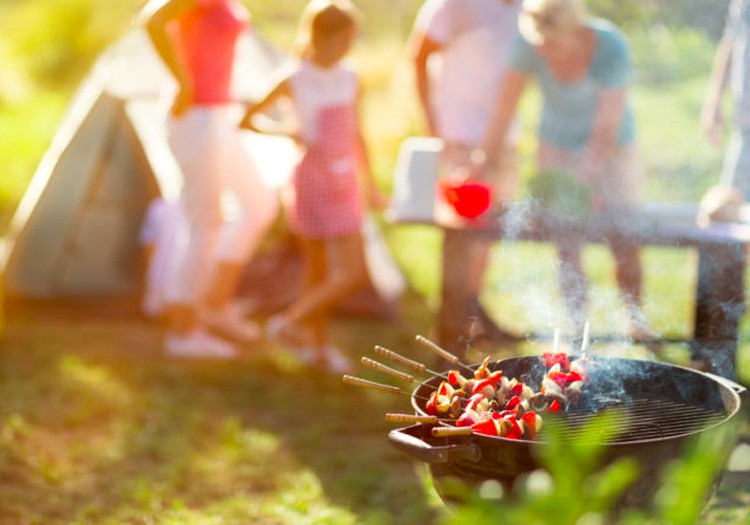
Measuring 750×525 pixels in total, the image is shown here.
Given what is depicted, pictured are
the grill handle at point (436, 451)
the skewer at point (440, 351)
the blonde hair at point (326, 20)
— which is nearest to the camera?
the grill handle at point (436, 451)

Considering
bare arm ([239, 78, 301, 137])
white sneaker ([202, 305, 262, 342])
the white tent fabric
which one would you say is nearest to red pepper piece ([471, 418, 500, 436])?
bare arm ([239, 78, 301, 137])

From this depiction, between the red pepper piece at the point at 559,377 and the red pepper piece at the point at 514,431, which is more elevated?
the red pepper piece at the point at 559,377

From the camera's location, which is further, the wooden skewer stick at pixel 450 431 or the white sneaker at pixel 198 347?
the white sneaker at pixel 198 347

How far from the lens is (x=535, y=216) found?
4770 mm

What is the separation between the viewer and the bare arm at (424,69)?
17.5 ft

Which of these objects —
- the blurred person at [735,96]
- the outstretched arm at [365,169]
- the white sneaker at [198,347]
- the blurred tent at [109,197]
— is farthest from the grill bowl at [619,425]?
the blurred tent at [109,197]

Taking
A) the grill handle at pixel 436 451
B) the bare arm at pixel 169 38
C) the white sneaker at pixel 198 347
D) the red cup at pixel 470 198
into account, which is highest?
the bare arm at pixel 169 38

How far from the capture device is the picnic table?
4.64 meters

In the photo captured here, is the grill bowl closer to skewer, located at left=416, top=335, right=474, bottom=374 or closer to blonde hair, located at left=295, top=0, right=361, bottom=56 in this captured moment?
skewer, located at left=416, top=335, right=474, bottom=374

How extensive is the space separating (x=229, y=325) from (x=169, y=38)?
4.79ft

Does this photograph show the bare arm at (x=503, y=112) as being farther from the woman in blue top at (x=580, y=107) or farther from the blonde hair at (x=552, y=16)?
the blonde hair at (x=552, y=16)

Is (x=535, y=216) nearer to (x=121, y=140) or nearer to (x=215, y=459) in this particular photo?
(x=215, y=459)

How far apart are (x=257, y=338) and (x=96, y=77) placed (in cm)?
202

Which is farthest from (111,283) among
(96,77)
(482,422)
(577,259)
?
(482,422)
